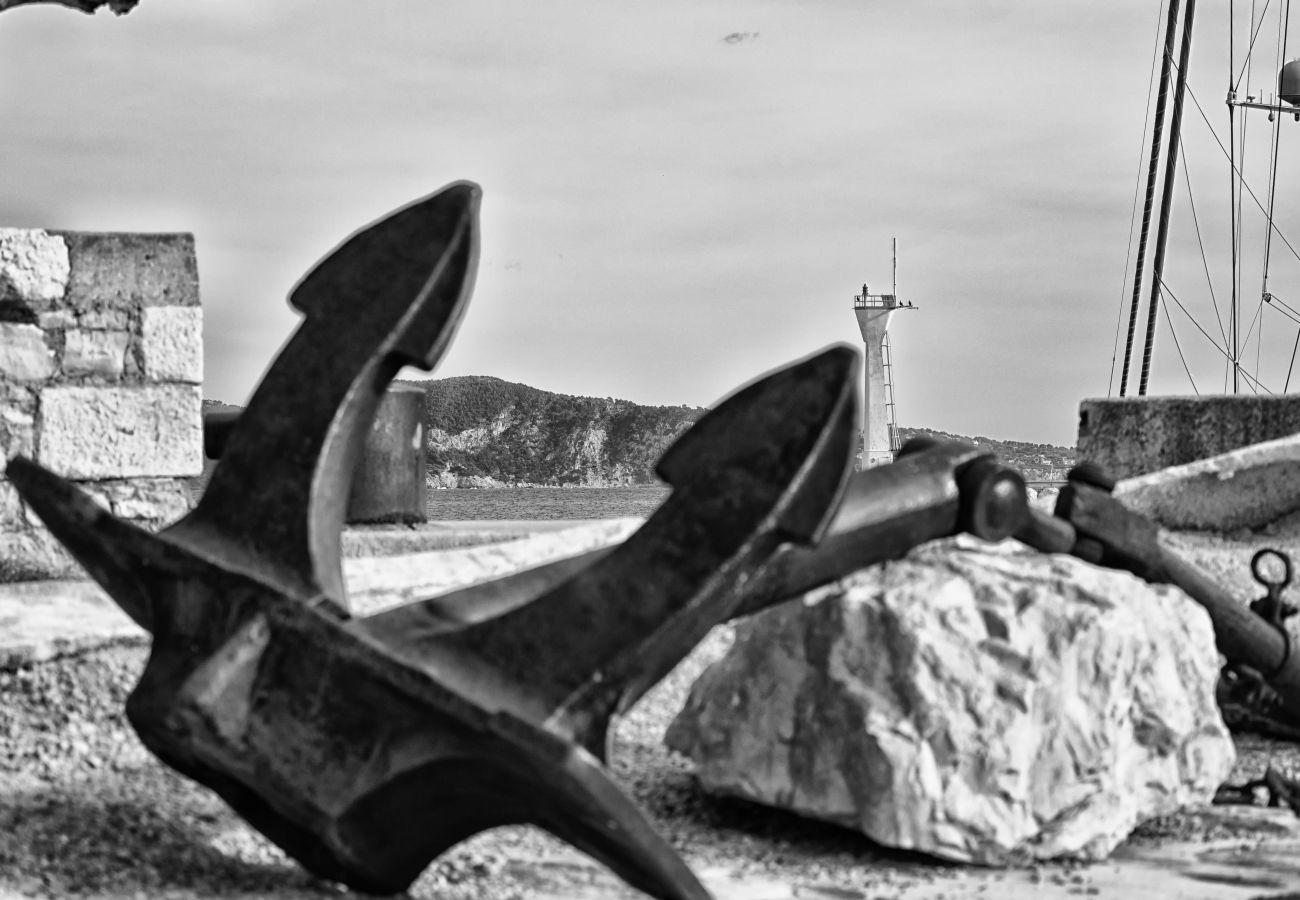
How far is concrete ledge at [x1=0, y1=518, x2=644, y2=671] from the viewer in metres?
4.21

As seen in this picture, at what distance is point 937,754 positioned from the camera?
3.08 m

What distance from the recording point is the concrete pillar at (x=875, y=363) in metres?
35.1

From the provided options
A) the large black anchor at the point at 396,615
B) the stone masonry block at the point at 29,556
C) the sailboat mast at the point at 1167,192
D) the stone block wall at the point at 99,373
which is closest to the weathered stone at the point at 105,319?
the stone block wall at the point at 99,373

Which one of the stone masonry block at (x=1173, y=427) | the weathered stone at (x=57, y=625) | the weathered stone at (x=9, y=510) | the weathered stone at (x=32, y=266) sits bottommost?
the weathered stone at (x=57, y=625)

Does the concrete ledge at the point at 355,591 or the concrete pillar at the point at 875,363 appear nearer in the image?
the concrete ledge at the point at 355,591

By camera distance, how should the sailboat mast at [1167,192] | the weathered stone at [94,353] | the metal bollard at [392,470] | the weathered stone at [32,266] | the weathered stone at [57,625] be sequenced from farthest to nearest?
1. the sailboat mast at [1167,192]
2. the metal bollard at [392,470]
3. the weathered stone at [94,353]
4. the weathered stone at [32,266]
5. the weathered stone at [57,625]

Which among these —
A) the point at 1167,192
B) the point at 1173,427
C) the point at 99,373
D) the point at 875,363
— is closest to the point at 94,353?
the point at 99,373

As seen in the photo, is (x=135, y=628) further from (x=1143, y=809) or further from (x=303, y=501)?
(x=1143, y=809)

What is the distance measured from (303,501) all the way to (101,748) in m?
1.70

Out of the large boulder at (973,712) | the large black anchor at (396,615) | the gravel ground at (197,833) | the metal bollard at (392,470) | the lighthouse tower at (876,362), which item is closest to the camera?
the large black anchor at (396,615)

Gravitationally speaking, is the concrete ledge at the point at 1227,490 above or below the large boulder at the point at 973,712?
above

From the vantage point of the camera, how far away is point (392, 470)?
6578 mm

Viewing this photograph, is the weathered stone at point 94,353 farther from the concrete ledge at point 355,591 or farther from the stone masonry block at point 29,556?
the concrete ledge at point 355,591

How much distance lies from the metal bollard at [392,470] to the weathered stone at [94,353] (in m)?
1.41
